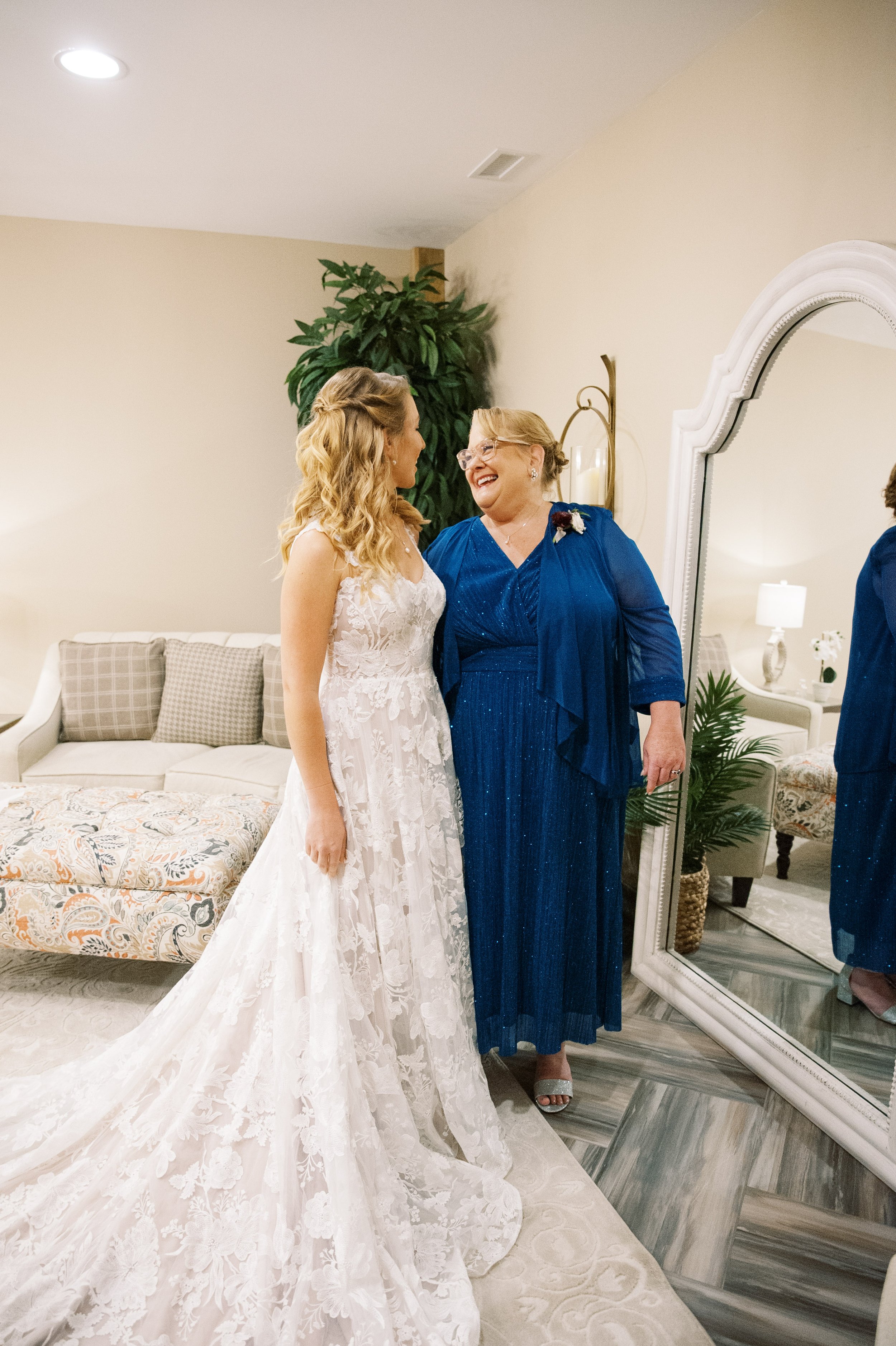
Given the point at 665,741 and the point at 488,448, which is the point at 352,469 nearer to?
the point at 488,448

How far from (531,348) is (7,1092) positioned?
9.80 feet

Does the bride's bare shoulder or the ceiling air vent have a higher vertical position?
the ceiling air vent

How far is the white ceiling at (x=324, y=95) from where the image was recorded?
214 cm

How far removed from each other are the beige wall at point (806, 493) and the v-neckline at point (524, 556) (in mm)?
612

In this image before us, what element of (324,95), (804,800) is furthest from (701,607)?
(324,95)

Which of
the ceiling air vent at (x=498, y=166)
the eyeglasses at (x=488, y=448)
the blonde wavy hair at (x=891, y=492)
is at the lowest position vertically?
the blonde wavy hair at (x=891, y=492)

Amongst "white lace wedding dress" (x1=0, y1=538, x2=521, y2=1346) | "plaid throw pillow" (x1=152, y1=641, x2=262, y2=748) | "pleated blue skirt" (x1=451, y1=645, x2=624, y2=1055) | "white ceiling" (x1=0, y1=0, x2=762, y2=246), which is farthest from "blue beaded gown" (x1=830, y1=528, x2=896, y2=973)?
"plaid throw pillow" (x1=152, y1=641, x2=262, y2=748)

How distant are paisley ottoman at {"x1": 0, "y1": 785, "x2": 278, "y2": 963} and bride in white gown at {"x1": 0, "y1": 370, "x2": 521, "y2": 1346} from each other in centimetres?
49

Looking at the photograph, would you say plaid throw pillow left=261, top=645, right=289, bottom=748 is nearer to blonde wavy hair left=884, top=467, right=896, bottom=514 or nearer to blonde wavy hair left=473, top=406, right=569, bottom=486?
blonde wavy hair left=473, top=406, right=569, bottom=486

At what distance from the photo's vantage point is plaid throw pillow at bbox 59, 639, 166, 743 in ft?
12.4

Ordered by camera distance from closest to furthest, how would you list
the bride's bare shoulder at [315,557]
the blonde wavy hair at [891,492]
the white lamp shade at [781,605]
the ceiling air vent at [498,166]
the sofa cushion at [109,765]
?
the bride's bare shoulder at [315,557] → the blonde wavy hair at [891,492] → the white lamp shade at [781,605] → the ceiling air vent at [498,166] → the sofa cushion at [109,765]

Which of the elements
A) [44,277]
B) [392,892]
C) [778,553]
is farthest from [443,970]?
[44,277]

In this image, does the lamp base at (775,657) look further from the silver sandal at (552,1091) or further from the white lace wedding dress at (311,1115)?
the silver sandal at (552,1091)

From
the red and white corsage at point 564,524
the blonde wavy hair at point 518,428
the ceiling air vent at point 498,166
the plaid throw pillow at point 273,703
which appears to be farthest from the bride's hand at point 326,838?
the ceiling air vent at point 498,166
